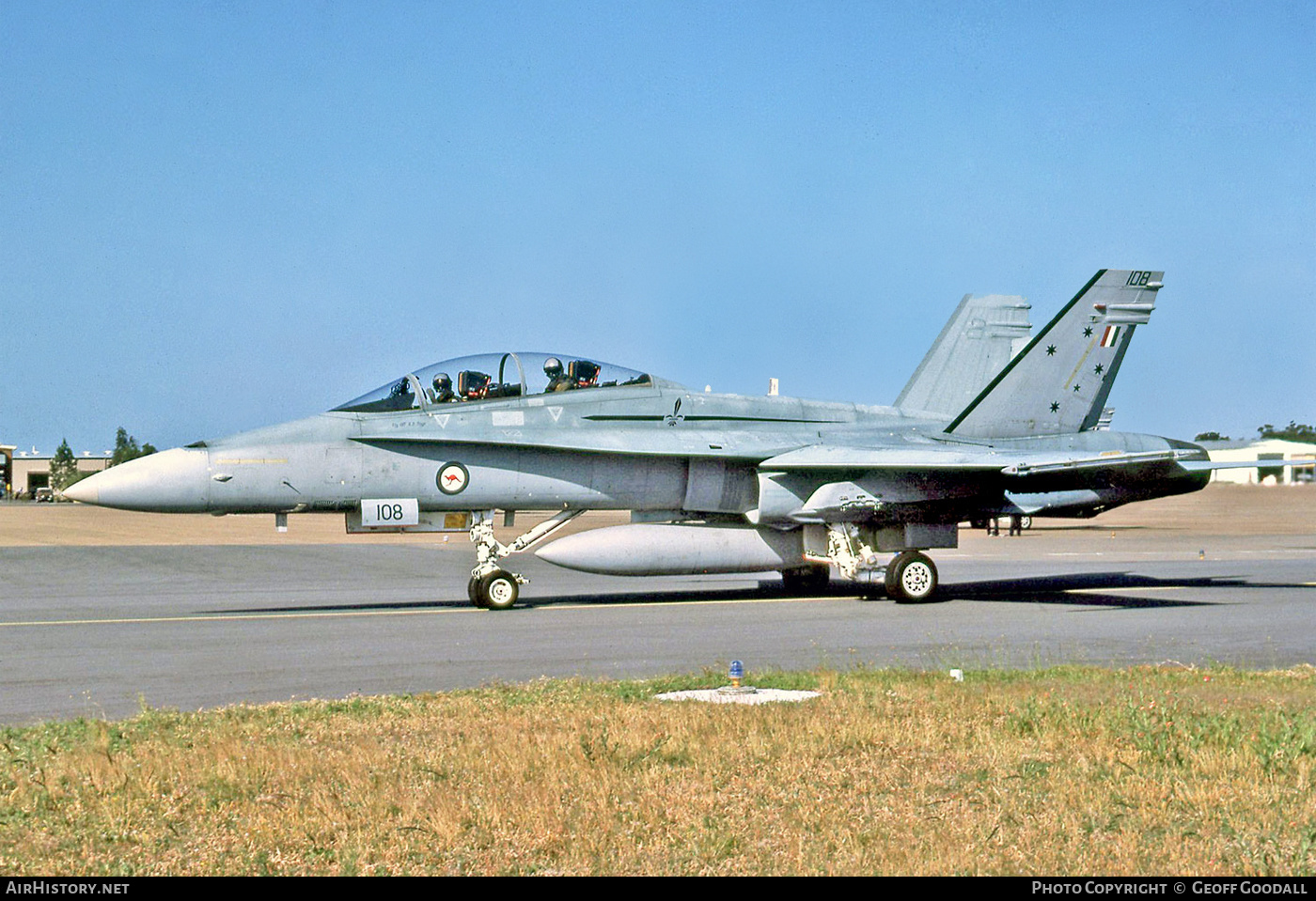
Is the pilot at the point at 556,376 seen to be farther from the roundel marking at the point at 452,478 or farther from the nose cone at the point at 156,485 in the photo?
the nose cone at the point at 156,485

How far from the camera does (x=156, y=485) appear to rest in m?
14.8

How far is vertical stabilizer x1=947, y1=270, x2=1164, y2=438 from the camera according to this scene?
19.2m

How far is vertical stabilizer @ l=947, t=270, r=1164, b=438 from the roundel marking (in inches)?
290

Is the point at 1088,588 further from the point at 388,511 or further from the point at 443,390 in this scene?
the point at 388,511

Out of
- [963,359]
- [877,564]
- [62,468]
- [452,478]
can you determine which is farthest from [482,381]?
[62,468]

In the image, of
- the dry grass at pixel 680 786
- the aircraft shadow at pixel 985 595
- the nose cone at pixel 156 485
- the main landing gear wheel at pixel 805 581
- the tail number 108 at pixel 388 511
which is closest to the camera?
the dry grass at pixel 680 786

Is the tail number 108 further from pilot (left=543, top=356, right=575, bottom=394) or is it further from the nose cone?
pilot (left=543, top=356, right=575, bottom=394)

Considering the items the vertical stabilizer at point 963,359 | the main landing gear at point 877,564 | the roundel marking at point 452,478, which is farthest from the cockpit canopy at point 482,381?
the vertical stabilizer at point 963,359

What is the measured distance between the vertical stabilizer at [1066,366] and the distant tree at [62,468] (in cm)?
12998

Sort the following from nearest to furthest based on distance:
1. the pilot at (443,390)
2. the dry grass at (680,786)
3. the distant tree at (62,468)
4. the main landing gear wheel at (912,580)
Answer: the dry grass at (680,786)
the pilot at (443,390)
the main landing gear wheel at (912,580)
the distant tree at (62,468)

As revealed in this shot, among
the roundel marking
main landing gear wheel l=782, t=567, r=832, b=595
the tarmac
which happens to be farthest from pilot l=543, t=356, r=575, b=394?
main landing gear wheel l=782, t=567, r=832, b=595

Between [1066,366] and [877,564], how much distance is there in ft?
13.7

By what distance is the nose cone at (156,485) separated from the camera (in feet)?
47.7

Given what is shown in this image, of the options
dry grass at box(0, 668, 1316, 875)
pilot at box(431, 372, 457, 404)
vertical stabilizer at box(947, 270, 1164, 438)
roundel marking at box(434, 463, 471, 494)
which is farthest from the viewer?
vertical stabilizer at box(947, 270, 1164, 438)
